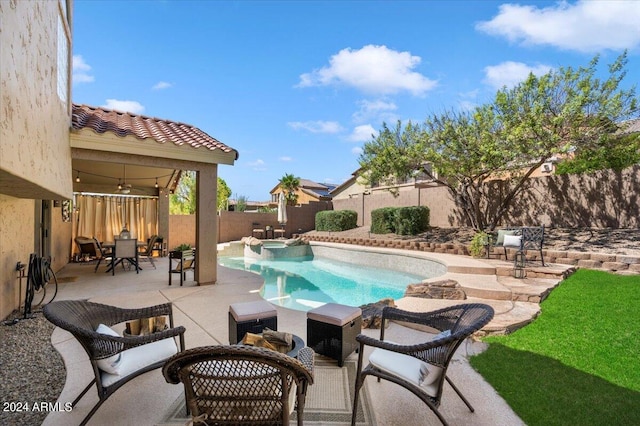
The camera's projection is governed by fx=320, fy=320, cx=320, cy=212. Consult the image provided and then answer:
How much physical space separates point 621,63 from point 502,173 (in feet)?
14.1

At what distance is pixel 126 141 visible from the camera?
5816 mm

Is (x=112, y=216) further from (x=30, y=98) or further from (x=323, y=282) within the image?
(x=30, y=98)

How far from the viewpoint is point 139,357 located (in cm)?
250

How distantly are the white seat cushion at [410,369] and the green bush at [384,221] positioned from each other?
12639 mm

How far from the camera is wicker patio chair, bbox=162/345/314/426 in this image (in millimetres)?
1626

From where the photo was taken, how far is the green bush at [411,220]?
14203mm

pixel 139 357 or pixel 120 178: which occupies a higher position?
pixel 120 178

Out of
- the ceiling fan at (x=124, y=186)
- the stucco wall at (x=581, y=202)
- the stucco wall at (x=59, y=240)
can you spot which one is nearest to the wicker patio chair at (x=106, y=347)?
the stucco wall at (x=59, y=240)

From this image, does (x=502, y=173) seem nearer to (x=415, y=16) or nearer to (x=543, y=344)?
(x=415, y=16)

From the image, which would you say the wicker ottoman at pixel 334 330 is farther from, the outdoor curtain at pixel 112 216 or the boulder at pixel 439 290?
the outdoor curtain at pixel 112 216

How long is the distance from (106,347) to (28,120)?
7.20 feet

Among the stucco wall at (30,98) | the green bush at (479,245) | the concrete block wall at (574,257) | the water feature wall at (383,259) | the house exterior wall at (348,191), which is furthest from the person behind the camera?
the house exterior wall at (348,191)

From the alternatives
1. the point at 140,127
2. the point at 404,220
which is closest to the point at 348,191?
the point at 404,220

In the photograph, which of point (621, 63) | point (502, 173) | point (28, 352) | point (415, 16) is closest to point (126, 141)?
point (28, 352)
